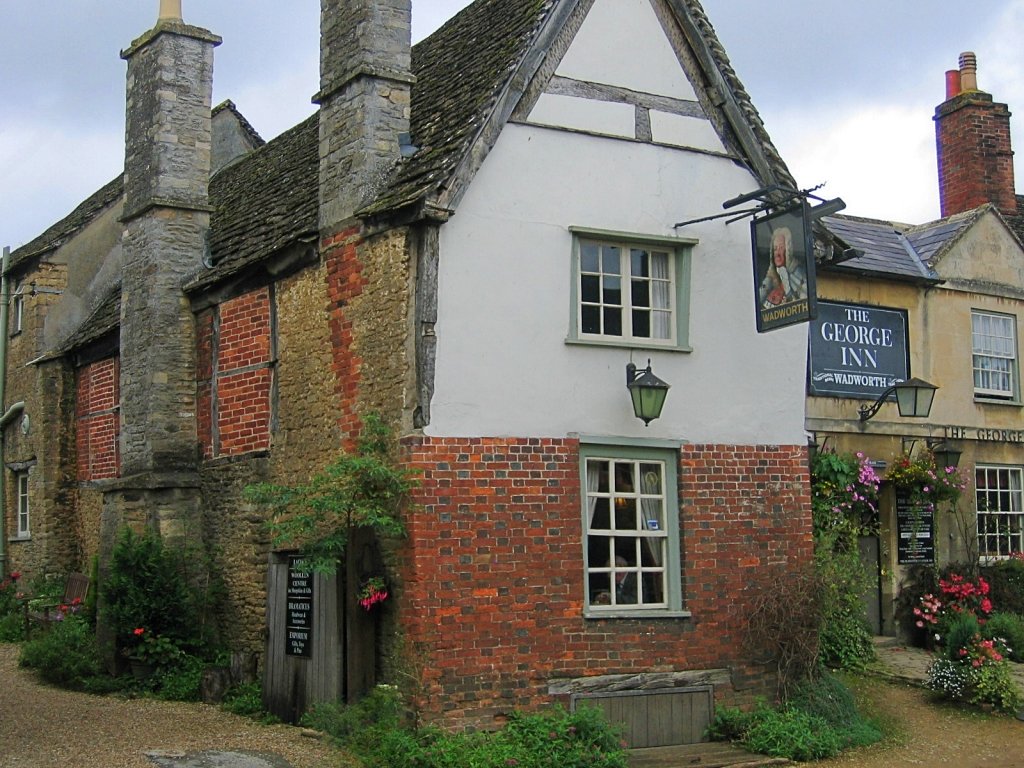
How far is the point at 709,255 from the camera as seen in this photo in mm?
12812

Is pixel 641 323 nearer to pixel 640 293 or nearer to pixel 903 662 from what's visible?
pixel 640 293

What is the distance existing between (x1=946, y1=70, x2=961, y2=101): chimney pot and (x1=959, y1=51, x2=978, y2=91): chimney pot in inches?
3.4

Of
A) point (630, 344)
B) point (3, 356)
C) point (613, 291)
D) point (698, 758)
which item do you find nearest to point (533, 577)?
point (698, 758)

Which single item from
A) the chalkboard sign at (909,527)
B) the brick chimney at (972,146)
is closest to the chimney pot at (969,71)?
the brick chimney at (972,146)

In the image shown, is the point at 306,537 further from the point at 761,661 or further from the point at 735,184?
the point at 735,184

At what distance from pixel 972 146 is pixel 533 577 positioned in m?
12.3

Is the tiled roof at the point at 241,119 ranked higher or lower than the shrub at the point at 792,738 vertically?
higher

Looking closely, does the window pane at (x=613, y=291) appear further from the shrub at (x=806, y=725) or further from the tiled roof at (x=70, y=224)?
the tiled roof at (x=70, y=224)

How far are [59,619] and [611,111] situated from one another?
994 centimetres

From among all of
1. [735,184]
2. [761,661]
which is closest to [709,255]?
[735,184]

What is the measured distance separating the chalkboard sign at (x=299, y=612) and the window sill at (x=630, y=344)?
11.1ft

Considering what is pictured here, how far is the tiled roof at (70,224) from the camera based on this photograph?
2000 cm

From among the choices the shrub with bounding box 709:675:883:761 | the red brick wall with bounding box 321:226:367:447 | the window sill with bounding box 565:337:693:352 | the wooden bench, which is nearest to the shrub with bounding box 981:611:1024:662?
the shrub with bounding box 709:675:883:761

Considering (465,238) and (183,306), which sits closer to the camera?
(465,238)
